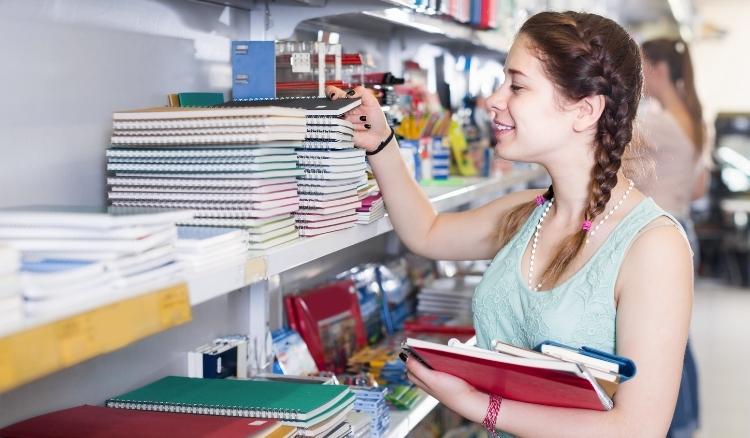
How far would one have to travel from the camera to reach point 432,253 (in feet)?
7.74

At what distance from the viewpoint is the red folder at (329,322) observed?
8.32ft

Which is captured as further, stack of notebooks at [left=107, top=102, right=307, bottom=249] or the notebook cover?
the notebook cover

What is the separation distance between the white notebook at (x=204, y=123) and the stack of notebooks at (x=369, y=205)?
42 cm

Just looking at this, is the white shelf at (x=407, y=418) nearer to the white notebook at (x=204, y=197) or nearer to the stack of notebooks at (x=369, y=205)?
the stack of notebooks at (x=369, y=205)

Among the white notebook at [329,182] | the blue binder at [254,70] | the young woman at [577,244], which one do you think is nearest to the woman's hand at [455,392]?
the young woman at [577,244]

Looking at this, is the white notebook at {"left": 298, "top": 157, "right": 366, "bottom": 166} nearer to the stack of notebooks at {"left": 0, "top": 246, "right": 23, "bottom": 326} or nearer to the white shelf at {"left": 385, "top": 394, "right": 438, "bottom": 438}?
the white shelf at {"left": 385, "top": 394, "right": 438, "bottom": 438}

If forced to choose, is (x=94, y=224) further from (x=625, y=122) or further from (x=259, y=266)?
(x=625, y=122)

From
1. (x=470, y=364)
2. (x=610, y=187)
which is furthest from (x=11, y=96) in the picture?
(x=610, y=187)

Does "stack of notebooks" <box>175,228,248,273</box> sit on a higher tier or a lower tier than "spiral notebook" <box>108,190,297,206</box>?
lower

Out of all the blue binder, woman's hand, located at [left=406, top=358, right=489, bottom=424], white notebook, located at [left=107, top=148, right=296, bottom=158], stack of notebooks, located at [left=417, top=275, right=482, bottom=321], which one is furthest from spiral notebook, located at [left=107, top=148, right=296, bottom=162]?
stack of notebooks, located at [left=417, top=275, right=482, bottom=321]

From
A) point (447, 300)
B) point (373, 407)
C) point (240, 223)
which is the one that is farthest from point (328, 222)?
point (447, 300)

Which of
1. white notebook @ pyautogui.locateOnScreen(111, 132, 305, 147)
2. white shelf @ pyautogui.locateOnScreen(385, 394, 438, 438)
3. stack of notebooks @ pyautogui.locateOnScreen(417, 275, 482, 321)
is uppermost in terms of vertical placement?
white notebook @ pyautogui.locateOnScreen(111, 132, 305, 147)

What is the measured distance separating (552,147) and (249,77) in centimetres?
67

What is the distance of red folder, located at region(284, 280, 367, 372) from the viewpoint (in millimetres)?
2535
